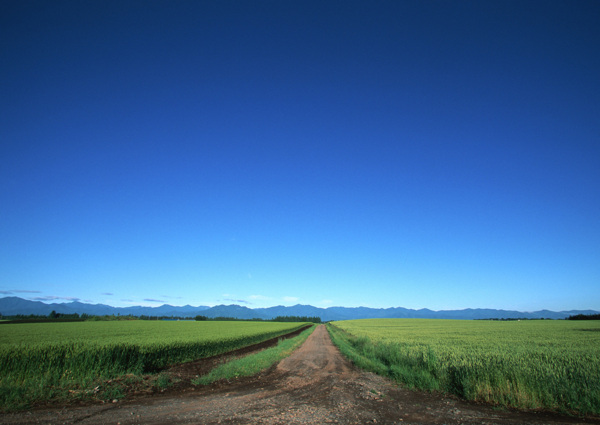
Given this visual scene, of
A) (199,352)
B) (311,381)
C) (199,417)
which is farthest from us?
(199,352)

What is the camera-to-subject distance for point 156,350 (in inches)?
654

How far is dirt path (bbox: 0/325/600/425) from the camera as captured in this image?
24.0 ft

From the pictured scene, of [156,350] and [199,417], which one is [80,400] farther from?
[156,350]

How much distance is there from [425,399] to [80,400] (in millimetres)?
11769

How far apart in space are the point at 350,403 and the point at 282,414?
2534mm

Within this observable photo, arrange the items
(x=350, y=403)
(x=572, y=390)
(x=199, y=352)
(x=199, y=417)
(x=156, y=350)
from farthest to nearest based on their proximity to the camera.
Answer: (x=199, y=352)
(x=156, y=350)
(x=350, y=403)
(x=572, y=390)
(x=199, y=417)

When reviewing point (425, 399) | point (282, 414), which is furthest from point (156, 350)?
point (425, 399)

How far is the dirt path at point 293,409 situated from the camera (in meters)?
7.32

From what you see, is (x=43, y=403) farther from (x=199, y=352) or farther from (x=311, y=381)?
(x=199, y=352)

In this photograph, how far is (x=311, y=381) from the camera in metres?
12.2

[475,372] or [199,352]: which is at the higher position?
[475,372]

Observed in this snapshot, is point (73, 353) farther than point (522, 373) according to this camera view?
Yes

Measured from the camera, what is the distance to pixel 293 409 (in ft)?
27.1

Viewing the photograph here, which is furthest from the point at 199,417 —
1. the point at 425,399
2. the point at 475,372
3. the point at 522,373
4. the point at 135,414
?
the point at 522,373
